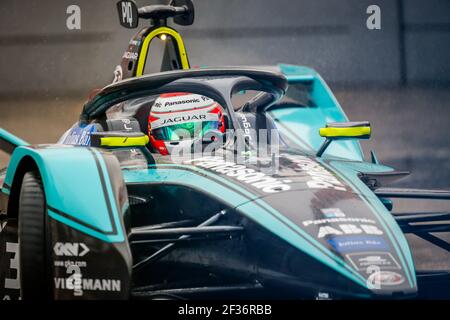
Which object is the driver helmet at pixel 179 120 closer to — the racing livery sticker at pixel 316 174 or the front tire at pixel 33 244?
the racing livery sticker at pixel 316 174

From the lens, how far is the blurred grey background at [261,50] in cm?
846

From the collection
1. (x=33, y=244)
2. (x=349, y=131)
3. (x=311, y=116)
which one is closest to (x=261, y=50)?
(x=311, y=116)

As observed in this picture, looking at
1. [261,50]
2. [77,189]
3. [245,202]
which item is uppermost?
[261,50]

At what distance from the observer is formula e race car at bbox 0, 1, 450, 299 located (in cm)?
326

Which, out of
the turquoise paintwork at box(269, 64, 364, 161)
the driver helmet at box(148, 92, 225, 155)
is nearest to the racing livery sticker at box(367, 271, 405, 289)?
the driver helmet at box(148, 92, 225, 155)

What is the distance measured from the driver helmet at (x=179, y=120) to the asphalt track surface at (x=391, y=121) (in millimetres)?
2806

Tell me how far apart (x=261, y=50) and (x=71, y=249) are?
6020 mm

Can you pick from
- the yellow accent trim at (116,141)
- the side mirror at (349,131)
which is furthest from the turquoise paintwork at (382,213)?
the yellow accent trim at (116,141)

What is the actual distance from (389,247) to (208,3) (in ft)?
20.5

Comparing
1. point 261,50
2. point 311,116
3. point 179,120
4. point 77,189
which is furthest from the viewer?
point 261,50

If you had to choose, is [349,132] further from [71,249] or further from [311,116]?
[311,116]

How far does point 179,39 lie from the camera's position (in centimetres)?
569

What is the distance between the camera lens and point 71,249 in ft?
10.7

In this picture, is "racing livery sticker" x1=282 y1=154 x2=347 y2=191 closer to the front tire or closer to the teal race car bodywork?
the teal race car bodywork
